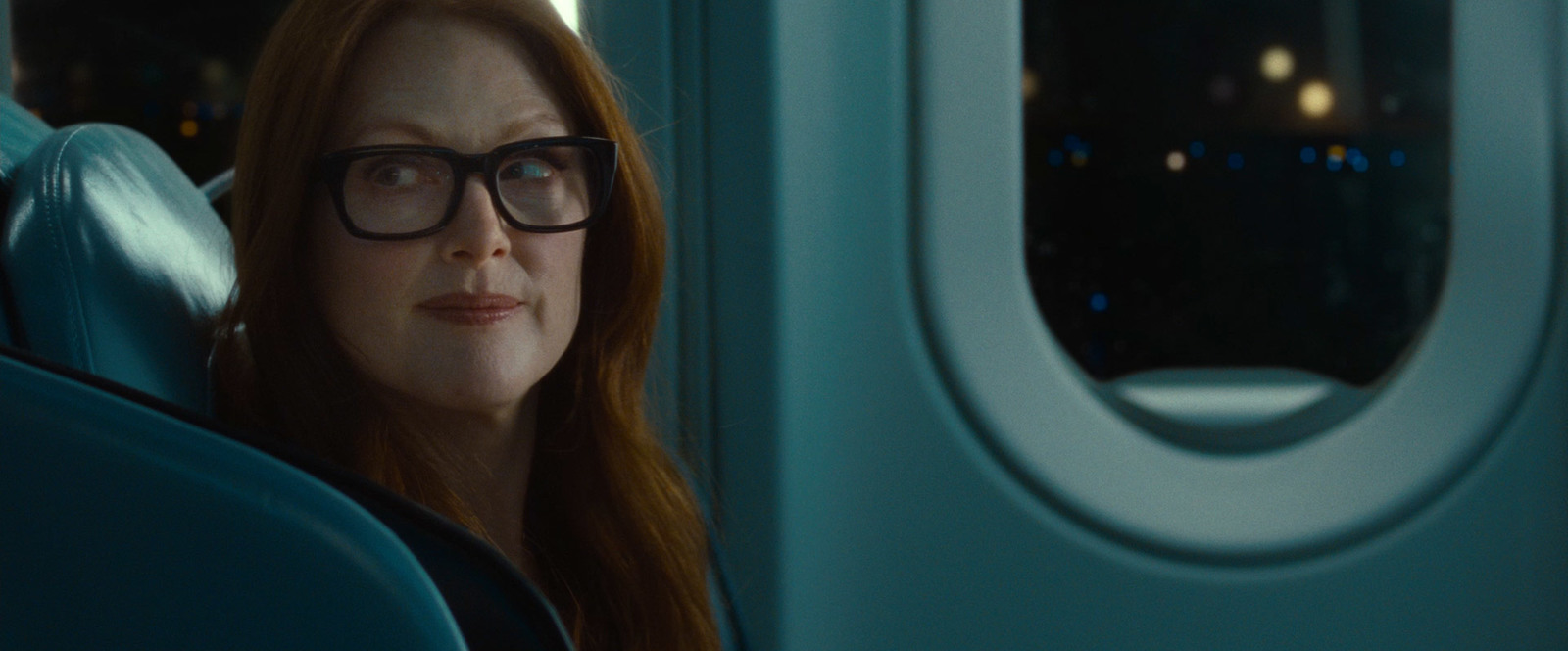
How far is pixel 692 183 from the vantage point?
129 centimetres

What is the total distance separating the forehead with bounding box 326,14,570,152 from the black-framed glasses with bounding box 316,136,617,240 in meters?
→ 0.02

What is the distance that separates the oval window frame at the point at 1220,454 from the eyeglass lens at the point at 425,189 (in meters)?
0.66

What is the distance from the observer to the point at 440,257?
2.17 feet

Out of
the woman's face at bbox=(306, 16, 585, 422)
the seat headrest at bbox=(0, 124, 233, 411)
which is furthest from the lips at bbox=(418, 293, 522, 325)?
the seat headrest at bbox=(0, 124, 233, 411)

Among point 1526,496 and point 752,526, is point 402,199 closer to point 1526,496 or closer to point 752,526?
point 752,526

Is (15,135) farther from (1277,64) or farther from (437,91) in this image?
(1277,64)

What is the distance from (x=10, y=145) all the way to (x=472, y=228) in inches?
11.5

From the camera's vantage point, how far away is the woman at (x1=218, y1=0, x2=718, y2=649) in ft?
2.12

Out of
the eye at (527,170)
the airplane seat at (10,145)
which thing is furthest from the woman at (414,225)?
the airplane seat at (10,145)

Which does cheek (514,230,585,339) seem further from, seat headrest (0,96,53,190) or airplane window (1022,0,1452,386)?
airplane window (1022,0,1452,386)

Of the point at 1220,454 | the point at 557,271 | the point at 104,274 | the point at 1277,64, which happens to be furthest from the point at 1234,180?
the point at 104,274

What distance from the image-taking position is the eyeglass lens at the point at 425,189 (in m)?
0.65

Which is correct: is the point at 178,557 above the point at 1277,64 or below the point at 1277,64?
below

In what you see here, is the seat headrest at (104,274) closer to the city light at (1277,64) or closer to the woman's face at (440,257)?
the woman's face at (440,257)
